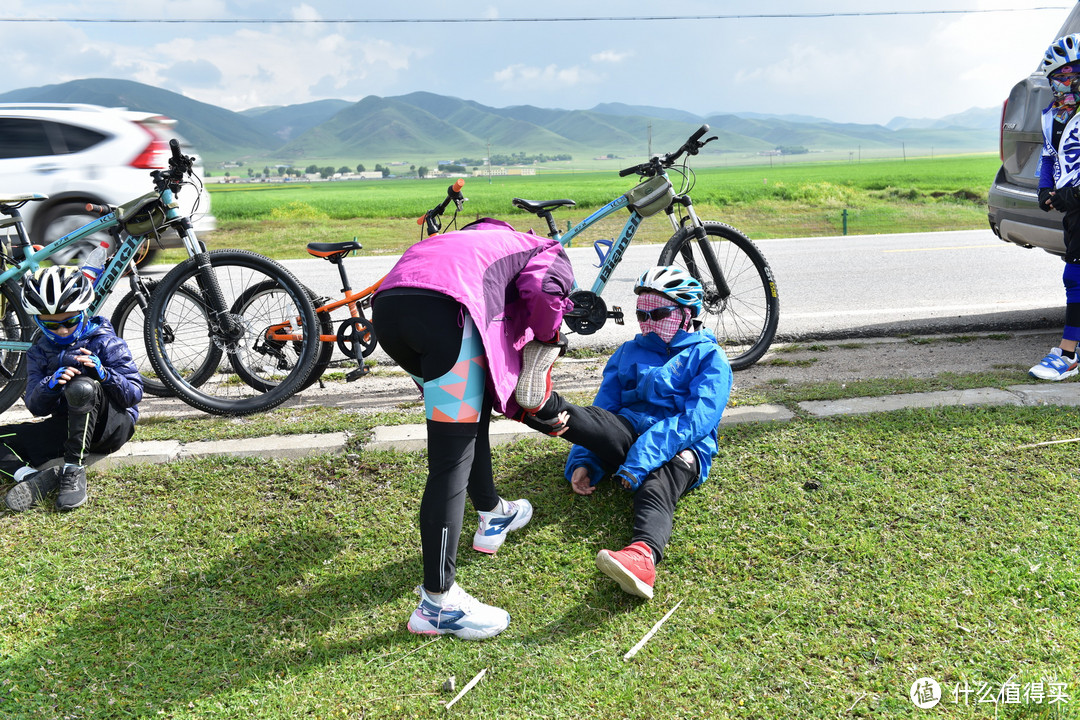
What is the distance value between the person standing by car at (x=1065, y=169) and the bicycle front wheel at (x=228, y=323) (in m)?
4.52

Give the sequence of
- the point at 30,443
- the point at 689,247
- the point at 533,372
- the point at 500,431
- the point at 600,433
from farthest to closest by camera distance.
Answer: the point at 689,247
the point at 500,431
the point at 30,443
the point at 600,433
the point at 533,372

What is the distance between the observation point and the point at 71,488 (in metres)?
3.55

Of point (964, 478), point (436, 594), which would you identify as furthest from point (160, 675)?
point (964, 478)

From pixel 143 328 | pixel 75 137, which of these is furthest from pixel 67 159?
pixel 143 328

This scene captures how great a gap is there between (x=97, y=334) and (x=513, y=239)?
8.16ft

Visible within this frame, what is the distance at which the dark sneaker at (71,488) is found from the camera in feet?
11.5

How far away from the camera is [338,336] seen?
A: 189 inches

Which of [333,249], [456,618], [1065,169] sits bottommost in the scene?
[456,618]

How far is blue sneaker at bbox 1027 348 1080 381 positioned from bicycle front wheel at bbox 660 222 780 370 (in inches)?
62.7

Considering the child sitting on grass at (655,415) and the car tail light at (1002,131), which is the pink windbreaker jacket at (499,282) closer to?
the child sitting on grass at (655,415)

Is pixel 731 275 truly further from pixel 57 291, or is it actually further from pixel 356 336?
pixel 57 291

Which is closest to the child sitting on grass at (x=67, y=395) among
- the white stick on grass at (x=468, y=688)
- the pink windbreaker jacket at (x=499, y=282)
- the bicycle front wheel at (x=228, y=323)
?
the bicycle front wheel at (x=228, y=323)

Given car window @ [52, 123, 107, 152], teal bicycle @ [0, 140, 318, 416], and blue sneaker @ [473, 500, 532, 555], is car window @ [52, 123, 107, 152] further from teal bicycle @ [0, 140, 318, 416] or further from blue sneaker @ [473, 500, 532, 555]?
blue sneaker @ [473, 500, 532, 555]

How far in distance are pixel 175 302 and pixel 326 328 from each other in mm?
900
